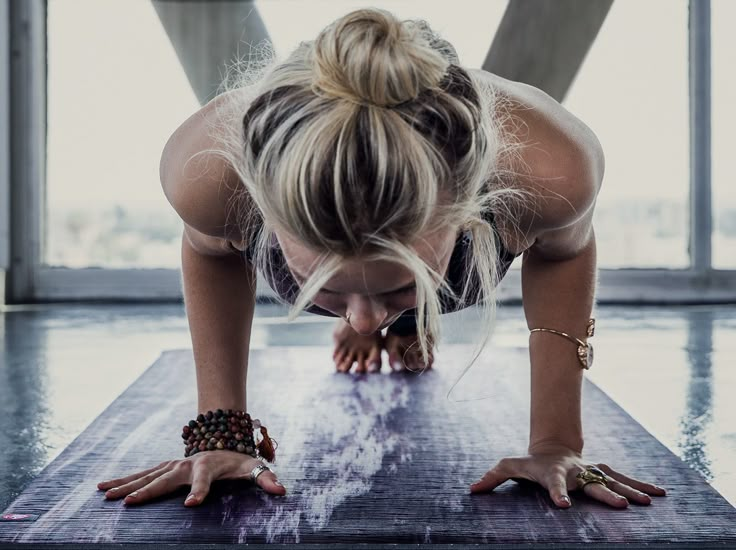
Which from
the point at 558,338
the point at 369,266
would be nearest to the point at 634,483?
the point at 558,338

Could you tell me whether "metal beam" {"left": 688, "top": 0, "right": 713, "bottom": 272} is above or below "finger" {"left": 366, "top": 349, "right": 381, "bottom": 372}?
above

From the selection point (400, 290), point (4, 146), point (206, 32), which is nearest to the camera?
point (400, 290)

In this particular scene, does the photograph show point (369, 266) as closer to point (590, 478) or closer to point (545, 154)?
point (545, 154)

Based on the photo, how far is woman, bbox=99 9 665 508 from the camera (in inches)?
38.4

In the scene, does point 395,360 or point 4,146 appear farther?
point 4,146

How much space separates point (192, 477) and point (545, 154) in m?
0.74

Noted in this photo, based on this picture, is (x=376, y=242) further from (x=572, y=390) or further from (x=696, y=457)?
(x=696, y=457)

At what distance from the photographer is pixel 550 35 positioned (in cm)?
458

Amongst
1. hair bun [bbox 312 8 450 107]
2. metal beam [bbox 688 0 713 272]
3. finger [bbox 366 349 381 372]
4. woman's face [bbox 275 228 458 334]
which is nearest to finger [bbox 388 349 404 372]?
finger [bbox 366 349 381 372]

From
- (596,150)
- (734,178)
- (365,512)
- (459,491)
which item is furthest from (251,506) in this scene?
(734,178)

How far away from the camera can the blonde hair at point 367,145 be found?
37.6 inches

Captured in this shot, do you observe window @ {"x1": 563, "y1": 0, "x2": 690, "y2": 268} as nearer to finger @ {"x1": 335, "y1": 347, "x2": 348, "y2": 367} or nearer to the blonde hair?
finger @ {"x1": 335, "y1": 347, "x2": 348, "y2": 367}

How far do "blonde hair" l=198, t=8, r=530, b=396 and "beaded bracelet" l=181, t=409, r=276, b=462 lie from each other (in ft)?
1.52

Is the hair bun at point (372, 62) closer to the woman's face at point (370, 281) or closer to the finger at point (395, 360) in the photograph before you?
the woman's face at point (370, 281)
